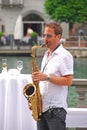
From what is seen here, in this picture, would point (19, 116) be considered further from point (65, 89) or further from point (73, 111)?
point (65, 89)

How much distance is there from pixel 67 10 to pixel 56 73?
41501mm

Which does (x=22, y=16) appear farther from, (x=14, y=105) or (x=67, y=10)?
(x=14, y=105)

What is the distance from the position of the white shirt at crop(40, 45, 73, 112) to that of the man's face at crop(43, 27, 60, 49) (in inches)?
2.3

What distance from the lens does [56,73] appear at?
4.68m

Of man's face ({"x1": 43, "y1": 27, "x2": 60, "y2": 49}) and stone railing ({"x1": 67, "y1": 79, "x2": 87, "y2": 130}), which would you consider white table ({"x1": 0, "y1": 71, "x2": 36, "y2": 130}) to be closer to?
stone railing ({"x1": 67, "y1": 79, "x2": 87, "y2": 130})

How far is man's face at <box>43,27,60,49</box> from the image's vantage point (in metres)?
4.65

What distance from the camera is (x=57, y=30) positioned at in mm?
4680

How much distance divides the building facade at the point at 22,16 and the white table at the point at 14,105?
1762 inches

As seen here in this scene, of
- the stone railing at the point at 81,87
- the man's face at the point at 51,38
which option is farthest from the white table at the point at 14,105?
the man's face at the point at 51,38

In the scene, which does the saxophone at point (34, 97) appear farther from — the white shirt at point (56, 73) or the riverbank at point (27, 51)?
the riverbank at point (27, 51)

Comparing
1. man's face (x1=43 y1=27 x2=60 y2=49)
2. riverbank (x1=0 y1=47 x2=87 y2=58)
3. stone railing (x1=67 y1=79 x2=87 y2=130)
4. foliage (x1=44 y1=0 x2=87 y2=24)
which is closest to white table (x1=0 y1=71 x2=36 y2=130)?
stone railing (x1=67 y1=79 x2=87 y2=130)

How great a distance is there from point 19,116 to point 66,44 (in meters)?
32.2

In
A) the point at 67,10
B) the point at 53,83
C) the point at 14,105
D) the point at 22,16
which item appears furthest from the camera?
the point at 22,16

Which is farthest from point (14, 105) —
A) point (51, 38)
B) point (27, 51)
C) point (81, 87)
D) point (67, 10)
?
point (67, 10)
